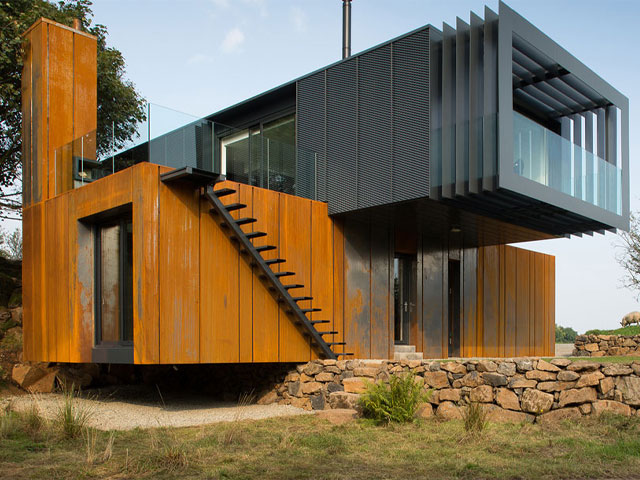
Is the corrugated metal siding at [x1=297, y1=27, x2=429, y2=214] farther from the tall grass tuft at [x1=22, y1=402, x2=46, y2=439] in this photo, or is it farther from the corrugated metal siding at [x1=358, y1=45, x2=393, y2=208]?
the tall grass tuft at [x1=22, y1=402, x2=46, y2=439]

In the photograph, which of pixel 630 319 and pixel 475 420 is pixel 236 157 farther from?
pixel 630 319

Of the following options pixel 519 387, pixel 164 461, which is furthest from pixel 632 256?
pixel 164 461

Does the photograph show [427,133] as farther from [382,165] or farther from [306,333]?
[306,333]

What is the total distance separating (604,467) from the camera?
579cm

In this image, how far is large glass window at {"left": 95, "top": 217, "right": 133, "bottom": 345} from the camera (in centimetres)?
1048

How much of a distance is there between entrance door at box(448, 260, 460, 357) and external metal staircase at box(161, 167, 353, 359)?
4606mm

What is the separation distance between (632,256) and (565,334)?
14.2 m

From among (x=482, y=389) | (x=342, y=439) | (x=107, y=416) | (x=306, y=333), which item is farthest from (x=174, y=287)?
(x=482, y=389)

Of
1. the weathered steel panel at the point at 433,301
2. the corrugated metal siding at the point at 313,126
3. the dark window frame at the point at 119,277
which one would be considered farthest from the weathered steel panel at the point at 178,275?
the weathered steel panel at the point at 433,301

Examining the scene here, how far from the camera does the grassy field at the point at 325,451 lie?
18.4ft

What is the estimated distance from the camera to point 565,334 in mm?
40750

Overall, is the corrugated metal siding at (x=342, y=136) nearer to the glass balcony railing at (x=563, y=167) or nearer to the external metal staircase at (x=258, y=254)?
the external metal staircase at (x=258, y=254)

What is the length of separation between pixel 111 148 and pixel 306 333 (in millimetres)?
4748

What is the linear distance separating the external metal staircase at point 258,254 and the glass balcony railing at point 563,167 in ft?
14.5
